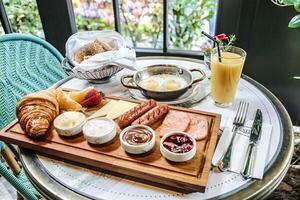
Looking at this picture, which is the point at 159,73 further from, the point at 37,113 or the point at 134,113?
the point at 37,113

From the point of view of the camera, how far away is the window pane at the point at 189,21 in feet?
7.13

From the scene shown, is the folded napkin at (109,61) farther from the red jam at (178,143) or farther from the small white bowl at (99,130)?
the red jam at (178,143)

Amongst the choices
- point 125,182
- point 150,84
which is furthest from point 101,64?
point 125,182

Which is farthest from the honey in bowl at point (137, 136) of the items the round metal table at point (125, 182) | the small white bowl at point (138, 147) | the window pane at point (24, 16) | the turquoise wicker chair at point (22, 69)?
the window pane at point (24, 16)

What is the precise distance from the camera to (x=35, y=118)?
3.08ft

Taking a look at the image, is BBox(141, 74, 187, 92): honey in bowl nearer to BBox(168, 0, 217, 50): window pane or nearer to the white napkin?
the white napkin

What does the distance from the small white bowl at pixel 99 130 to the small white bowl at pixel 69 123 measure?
28 mm

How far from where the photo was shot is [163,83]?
1.22m

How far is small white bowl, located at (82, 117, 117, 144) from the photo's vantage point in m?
0.87

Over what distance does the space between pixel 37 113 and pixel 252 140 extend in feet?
2.52

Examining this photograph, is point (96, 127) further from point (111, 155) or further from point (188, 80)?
point (188, 80)

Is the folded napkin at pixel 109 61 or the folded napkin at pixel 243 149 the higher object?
the folded napkin at pixel 109 61

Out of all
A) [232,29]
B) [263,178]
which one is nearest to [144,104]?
[263,178]

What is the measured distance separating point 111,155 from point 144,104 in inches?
10.7
